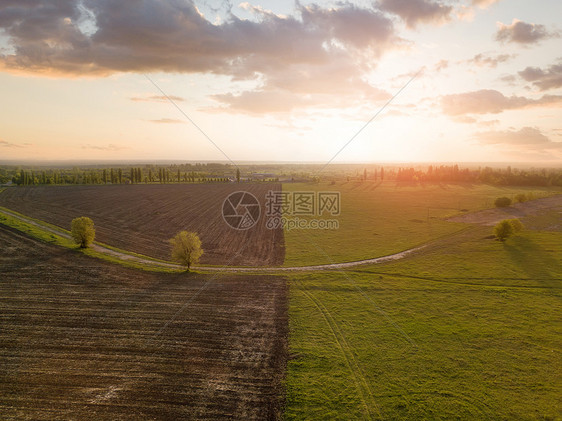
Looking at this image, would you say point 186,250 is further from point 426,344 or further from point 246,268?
point 426,344

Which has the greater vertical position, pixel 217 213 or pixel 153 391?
pixel 217 213

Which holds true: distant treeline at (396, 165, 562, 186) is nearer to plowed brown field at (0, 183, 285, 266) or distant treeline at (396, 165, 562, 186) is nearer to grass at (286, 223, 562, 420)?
plowed brown field at (0, 183, 285, 266)

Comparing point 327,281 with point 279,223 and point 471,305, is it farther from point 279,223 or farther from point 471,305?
point 279,223

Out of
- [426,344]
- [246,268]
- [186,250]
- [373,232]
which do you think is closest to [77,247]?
[186,250]

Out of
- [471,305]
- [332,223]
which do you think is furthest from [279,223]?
[471,305]

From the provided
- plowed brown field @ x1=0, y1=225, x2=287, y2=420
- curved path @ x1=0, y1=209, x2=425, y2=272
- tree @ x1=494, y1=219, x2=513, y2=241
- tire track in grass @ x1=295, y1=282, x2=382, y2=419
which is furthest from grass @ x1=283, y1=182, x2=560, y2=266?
tire track in grass @ x1=295, y1=282, x2=382, y2=419
